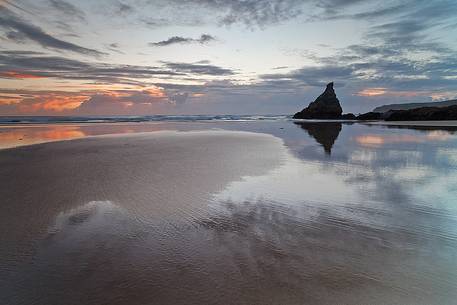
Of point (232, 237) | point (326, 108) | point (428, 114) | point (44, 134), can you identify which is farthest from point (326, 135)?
point (326, 108)

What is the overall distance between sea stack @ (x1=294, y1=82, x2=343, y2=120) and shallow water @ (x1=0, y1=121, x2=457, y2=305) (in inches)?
2605

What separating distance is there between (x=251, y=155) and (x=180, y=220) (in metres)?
9.01

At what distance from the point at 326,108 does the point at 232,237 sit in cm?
7466

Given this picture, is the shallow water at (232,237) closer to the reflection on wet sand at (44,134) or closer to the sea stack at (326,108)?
the reflection on wet sand at (44,134)

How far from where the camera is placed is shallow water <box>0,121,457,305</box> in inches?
143

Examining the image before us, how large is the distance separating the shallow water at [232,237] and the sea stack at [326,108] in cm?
6617

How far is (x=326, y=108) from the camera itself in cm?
7500

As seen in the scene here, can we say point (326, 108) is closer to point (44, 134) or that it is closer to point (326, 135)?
point (326, 135)

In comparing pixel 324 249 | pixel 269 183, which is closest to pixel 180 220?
pixel 324 249

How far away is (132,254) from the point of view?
4.61 metres

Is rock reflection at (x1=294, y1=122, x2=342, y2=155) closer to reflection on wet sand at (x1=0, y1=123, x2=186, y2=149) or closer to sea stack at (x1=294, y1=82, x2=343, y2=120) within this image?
reflection on wet sand at (x1=0, y1=123, x2=186, y2=149)

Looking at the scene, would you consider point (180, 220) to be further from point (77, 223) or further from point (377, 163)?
point (377, 163)

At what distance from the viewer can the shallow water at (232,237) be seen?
3633 millimetres

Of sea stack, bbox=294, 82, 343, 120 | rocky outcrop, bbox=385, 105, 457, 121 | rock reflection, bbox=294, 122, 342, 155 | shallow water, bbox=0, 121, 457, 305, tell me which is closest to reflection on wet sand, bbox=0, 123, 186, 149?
shallow water, bbox=0, 121, 457, 305
